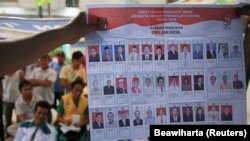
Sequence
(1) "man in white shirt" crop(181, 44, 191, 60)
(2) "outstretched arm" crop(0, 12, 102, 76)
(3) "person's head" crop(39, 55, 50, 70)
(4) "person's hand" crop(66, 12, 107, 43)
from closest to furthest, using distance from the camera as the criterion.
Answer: (2) "outstretched arm" crop(0, 12, 102, 76) < (4) "person's hand" crop(66, 12, 107, 43) < (1) "man in white shirt" crop(181, 44, 191, 60) < (3) "person's head" crop(39, 55, 50, 70)

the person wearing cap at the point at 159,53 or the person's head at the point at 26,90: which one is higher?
the person wearing cap at the point at 159,53

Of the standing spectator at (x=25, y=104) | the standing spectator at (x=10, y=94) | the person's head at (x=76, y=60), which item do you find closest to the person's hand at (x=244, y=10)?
the standing spectator at (x=25, y=104)

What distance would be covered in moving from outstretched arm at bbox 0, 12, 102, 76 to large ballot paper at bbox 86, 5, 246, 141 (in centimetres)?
8

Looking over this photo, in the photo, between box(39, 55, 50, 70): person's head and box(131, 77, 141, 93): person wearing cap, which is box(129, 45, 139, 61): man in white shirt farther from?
box(39, 55, 50, 70): person's head

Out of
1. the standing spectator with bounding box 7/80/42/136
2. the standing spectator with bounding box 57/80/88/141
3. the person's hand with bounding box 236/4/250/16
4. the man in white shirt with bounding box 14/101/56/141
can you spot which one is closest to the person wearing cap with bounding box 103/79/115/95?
the person's hand with bounding box 236/4/250/16

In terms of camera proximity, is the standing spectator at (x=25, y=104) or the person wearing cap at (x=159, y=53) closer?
the person wearing cap at (x=159, y=53)

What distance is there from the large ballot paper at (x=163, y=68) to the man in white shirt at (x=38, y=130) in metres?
2.05

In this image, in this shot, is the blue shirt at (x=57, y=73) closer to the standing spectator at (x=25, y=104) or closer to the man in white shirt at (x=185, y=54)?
the standing spectator at (x=25, y=104)

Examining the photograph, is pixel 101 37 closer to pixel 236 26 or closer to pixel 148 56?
pixel 148 56

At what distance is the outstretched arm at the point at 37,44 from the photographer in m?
1.28

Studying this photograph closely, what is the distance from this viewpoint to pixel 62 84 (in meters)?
5.50

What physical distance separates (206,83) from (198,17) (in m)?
0.32

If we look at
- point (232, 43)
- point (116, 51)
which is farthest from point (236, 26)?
point (116, 51)

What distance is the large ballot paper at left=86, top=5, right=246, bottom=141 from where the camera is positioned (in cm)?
171
